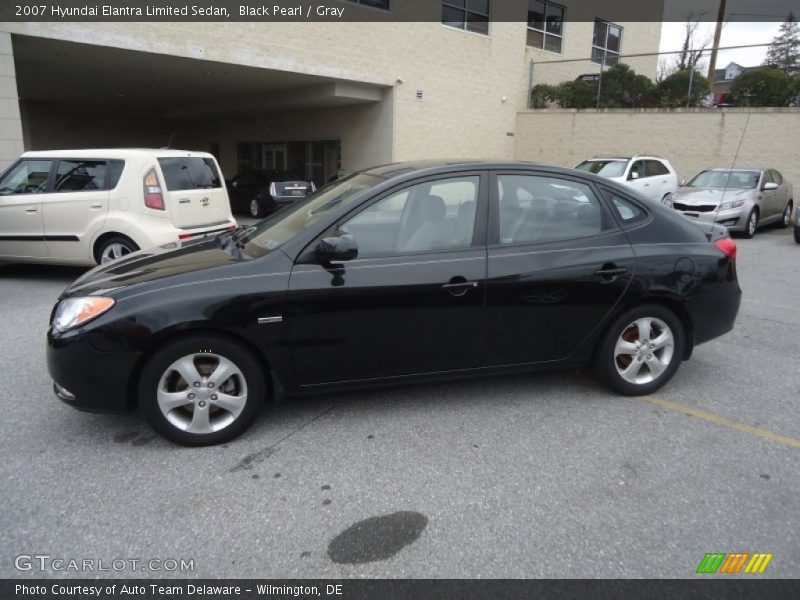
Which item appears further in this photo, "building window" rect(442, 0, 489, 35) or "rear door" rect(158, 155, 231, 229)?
"building window" rect(442, 0, 489, 35)

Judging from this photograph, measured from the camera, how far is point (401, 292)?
11.5ft

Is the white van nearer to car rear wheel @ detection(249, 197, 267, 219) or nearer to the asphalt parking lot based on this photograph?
the asphalt parking lot

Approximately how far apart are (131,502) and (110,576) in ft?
1.67

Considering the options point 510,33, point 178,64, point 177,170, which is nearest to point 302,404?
point 177,170

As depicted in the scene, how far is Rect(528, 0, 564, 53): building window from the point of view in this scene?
838 inches

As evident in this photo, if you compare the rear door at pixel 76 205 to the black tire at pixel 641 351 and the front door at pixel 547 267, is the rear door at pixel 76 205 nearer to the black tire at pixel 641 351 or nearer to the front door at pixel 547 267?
the front door at pixel 547 267

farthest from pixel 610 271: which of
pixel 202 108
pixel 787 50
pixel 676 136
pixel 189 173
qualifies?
pixel 787 50

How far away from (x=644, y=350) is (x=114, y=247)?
6.26 m

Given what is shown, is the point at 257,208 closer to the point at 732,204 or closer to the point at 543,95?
the point at 543,95

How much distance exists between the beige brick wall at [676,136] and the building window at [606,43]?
6.17 metres

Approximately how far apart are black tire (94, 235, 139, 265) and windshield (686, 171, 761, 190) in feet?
41.2

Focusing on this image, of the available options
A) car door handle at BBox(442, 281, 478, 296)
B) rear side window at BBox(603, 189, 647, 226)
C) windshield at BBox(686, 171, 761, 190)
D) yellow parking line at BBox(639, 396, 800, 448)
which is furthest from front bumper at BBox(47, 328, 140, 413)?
windshield at BBox(686, 171, 761, 190)

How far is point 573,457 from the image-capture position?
333 centimetres
